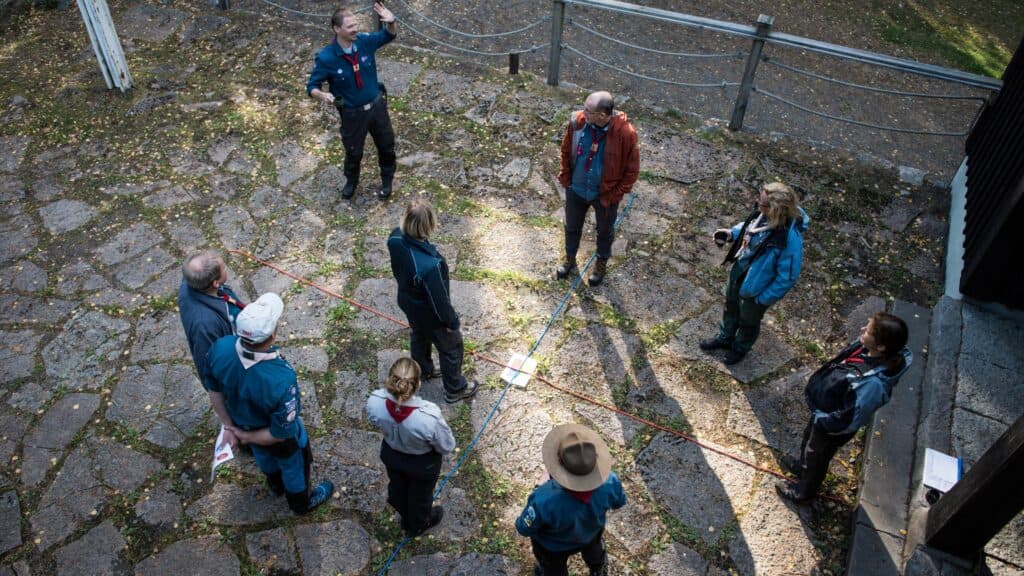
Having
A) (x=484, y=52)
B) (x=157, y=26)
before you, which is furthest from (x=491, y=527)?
(x=157, y=26)

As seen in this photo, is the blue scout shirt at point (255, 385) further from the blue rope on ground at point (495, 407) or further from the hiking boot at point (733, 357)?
the hiking boot at point (733, 357)

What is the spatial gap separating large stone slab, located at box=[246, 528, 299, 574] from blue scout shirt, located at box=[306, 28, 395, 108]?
366cm

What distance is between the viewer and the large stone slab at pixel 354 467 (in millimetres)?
4387

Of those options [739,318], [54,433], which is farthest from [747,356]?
[54,433]

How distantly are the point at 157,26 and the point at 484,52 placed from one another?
446cm

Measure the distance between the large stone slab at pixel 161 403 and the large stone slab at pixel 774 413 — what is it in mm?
3861

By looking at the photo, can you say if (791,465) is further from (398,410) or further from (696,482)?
(398,410)

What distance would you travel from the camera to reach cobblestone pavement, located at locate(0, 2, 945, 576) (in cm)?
425

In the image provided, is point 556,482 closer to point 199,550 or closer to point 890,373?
point 890,373

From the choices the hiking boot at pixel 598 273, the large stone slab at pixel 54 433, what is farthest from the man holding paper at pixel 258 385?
the hiking boot at pixel 598 273

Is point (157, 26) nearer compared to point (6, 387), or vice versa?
point (6, 387)

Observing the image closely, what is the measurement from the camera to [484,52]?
28.8 ft

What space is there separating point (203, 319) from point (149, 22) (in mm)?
7298

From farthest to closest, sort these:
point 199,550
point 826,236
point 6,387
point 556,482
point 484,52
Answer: point 484,52 → point 826,236 → point 6,387 → point 199,550 → point 556,482
